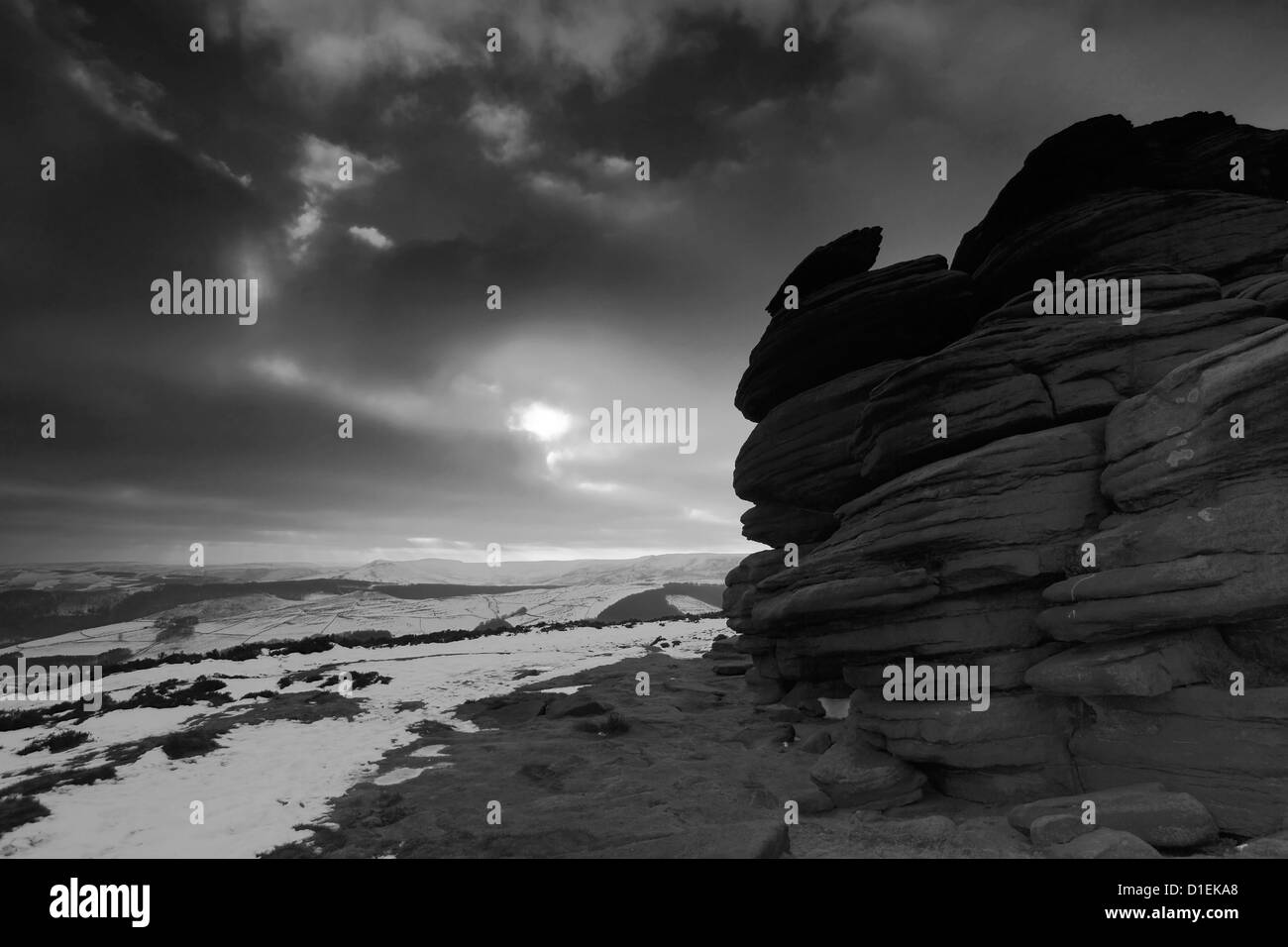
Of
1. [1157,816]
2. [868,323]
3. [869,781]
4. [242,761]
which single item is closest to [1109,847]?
[1157,816]

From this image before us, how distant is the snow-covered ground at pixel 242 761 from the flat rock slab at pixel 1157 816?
51.1 feet

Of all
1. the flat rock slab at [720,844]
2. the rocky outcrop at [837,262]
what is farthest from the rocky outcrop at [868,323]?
the flat rock slab at [720,844]

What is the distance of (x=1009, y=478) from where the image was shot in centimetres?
1279

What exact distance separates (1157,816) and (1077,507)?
6.44 meters

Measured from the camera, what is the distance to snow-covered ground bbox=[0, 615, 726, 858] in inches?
408

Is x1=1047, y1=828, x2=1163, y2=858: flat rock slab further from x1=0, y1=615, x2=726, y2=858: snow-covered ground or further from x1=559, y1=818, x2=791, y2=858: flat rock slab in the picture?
x1=0, y1=615, x2=726, y2=858: snow-covered ground

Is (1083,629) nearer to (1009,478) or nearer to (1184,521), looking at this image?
(1184,521)

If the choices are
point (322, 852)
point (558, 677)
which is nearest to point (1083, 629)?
point (322, 852)

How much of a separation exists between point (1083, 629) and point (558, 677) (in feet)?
86.9

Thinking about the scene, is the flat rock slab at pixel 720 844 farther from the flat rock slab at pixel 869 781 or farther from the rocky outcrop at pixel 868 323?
the rocky outcrop at pixel 868 323

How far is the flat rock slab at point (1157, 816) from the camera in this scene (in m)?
8.34

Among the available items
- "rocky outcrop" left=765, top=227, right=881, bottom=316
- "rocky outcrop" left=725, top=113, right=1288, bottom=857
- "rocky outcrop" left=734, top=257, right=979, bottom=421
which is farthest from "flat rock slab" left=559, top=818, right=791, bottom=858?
"rocky outcrop" left=765, top=227, right=881, bottom=316

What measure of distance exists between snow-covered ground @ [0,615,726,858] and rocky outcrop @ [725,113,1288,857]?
1344cm
